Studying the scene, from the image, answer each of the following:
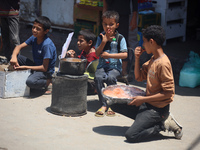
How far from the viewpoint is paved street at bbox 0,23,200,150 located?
4398 mm

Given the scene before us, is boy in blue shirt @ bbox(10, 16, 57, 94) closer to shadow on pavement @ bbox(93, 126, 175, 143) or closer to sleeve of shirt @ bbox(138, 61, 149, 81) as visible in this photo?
shadow on pavement @ bbox(93, 126, 175, 143)

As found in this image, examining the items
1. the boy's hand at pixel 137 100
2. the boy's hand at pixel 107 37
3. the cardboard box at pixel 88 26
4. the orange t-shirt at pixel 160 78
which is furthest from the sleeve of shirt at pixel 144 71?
the cardboard box at pixel 88 26

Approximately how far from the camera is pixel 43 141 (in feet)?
14.6

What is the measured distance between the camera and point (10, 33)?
755 cm

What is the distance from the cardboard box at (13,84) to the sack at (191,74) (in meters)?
2.90

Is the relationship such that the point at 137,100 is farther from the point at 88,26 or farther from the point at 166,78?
the point at 88,26

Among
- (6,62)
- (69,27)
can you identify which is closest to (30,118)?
(6,62)

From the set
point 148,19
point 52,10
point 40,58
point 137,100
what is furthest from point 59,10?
point 137,100

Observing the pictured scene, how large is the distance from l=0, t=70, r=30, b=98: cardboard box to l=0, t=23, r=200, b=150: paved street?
0.37 ft

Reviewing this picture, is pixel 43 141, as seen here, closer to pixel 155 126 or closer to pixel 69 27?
pixel 155 126

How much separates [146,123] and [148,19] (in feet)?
16.0

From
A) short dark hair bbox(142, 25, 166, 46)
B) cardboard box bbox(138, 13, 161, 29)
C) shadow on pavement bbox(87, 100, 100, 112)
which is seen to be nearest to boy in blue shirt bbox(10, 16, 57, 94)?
shadow on pavement bbox(87, 100, 100, 112)

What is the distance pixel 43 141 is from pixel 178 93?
10.3 feet

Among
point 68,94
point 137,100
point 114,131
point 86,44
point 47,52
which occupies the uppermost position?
point 86,44
